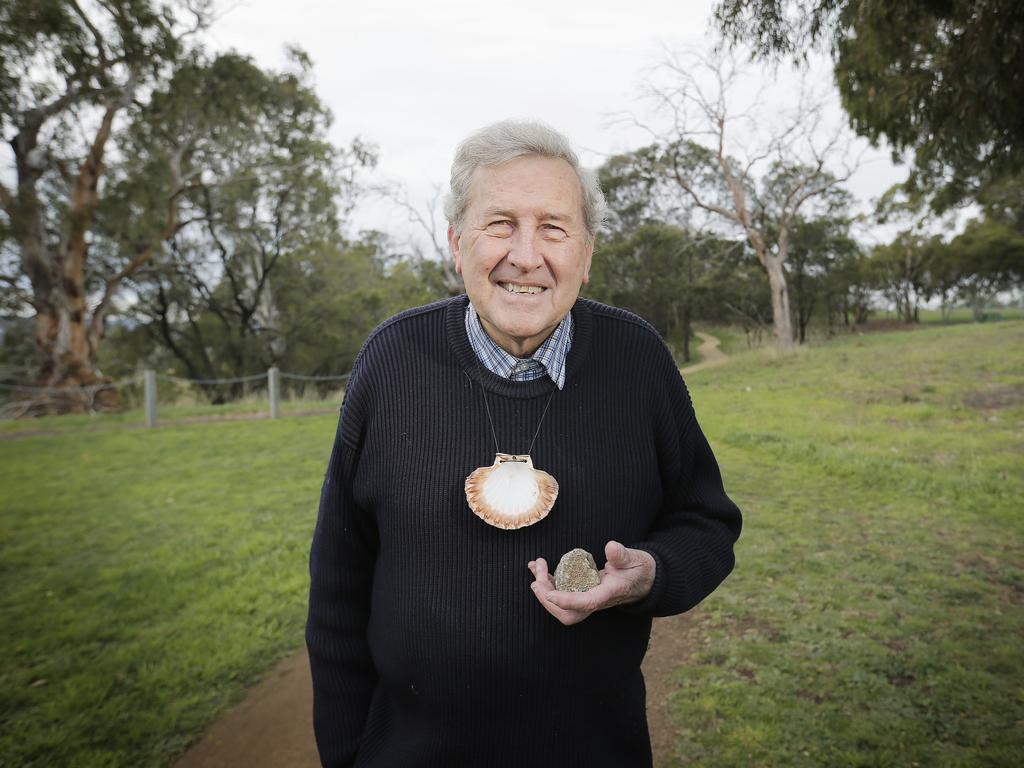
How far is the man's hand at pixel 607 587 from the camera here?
1311 mm

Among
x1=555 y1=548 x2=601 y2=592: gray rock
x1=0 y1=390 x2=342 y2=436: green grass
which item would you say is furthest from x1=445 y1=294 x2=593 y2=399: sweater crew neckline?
x1=0 y1=390 x2=342 y2=436: green grass

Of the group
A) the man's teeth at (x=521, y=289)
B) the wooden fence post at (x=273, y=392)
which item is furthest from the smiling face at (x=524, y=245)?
the wooden fence post at (x=273, y=392)

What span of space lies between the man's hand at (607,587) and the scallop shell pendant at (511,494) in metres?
0.11

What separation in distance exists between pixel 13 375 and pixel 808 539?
2543cm

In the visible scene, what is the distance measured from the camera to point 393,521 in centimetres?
155

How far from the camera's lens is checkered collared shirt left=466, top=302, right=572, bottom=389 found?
5.35ft

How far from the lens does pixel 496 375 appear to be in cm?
162

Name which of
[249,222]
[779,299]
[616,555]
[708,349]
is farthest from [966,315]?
[616,555]

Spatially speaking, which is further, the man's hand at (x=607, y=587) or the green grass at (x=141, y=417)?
the green grass at (x=141, y=417)

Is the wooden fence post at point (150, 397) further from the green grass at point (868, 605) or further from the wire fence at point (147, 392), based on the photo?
the green grass at point (868, 605)

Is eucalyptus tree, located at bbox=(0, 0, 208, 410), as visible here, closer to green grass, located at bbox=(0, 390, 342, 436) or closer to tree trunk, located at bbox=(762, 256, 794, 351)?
green grass, located at bbox=(0, 390, 342, 436)

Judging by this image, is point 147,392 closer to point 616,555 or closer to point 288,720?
point 288,720

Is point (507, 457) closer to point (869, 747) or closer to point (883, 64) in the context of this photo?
point (869, 747)

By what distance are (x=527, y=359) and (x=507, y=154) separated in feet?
1.66
